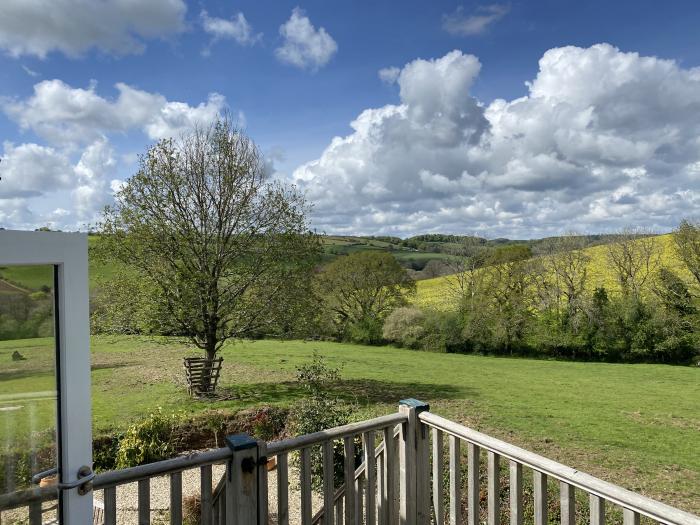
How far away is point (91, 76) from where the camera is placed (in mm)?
12938

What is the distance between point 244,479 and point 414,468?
1.14 meters

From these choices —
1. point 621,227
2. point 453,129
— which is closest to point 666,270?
point 621,227

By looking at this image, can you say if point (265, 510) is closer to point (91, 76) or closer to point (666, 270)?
point (91, 76)

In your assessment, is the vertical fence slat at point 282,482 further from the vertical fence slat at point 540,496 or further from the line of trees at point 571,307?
the line of trees at point 571,307

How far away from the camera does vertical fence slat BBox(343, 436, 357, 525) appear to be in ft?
8.61

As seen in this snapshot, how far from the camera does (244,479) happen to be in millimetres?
2240

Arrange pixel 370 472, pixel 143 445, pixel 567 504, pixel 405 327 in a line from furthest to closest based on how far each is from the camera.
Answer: pixel 405 327
pixel 143 445
pixel 370 472
pixel 567 504

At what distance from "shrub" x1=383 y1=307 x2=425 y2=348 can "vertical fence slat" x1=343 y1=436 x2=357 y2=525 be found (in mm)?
21351

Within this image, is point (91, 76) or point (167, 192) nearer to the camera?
point (167, 192)

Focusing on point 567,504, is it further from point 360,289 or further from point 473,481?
point 360,289

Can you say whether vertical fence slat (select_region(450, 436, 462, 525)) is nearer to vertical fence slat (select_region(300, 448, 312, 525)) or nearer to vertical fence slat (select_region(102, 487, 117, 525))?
vertical fence slat (select_region(300, 448, 312, 525))

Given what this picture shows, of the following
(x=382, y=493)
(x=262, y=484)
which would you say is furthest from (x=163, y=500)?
(x=262, y=484)

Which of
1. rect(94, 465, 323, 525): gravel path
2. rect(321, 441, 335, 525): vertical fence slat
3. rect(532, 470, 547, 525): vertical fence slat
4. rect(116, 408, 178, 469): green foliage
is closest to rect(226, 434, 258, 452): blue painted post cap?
rect(321, 441, 335, 525): vertical fence slat

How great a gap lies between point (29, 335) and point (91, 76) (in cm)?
1426
